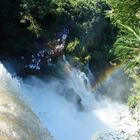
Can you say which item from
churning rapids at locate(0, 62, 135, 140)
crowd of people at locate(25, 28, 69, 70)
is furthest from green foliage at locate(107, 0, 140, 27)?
crowd of people at locate(25, 28, 69, 70)

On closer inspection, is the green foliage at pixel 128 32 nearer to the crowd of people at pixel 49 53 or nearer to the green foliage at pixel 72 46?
the crowd of people at pixel 49 53

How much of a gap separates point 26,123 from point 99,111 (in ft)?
46.6

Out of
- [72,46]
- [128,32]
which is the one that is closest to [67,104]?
[72,46]

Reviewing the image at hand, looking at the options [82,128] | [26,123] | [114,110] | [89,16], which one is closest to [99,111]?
[114,110]

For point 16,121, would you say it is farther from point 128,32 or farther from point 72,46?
point 72,46

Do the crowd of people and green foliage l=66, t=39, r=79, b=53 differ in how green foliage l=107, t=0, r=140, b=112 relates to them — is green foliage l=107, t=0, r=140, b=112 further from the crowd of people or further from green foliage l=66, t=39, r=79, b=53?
green foliage l=66, t=39, r=79, b=53

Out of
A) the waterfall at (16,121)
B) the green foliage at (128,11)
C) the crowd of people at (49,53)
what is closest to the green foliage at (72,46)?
the crowd of people at (49,53)

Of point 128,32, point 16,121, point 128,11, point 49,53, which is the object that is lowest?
point 128,32

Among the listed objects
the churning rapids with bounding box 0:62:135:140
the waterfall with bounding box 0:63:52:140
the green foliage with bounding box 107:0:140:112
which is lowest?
the green foliage with bounding box 107:0:140:112

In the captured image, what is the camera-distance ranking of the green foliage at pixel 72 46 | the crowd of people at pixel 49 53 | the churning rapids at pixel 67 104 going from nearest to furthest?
the churning rapids at pixel 67 104 < the crowd of people at pixel 49 53 < the green foliage at pixel 72 46

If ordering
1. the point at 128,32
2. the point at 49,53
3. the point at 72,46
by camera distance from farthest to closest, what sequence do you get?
the point at 72,46 < the point at 49,53 < the point at 128,32

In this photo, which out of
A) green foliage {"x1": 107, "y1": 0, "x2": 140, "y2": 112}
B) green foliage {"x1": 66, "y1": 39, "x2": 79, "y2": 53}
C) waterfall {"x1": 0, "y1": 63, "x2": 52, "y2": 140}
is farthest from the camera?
green foliage {"x1": 66, "y1": 39, "x2": 79, "y2": 53}

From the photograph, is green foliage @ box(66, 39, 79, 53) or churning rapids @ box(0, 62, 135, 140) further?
green foliage @ box(66, 39, 79, 53)

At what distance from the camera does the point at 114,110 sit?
24.9m
